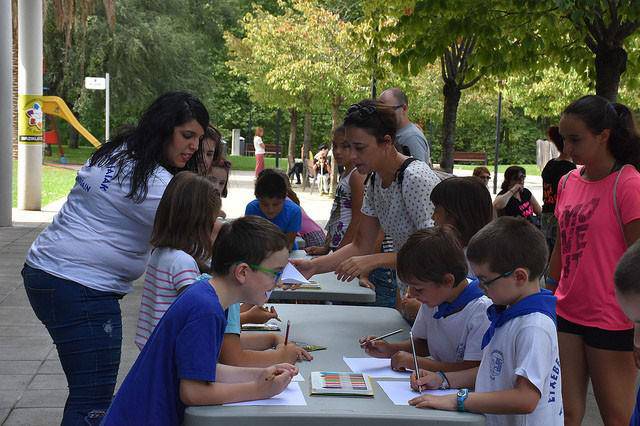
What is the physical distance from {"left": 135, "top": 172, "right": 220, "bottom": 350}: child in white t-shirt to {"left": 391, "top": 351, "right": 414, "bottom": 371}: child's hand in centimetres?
77

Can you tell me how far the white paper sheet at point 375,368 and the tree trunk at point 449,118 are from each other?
428 inches

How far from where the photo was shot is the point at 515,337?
268 cm

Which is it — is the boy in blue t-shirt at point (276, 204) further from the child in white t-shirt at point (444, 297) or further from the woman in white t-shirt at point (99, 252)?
the child in white t-shirt at point (444, 297)

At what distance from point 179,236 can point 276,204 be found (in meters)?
2.85

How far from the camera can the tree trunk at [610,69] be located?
6941 millimetres

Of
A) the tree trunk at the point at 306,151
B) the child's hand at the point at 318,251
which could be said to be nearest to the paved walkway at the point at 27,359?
the child's hand at the point at 318,251

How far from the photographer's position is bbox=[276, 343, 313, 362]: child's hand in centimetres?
321

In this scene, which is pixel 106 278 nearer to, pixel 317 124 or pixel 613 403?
pixel 613 403

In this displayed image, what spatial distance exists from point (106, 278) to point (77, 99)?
3466 centimetres

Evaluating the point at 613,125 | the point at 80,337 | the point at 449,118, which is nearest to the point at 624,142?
the point at 613,125

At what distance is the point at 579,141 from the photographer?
3.71 metres

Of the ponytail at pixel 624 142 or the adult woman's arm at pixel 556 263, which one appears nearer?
the ponytail at pixel 624 142

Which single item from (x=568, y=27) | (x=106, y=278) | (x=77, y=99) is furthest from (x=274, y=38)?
(x=106, y=278)

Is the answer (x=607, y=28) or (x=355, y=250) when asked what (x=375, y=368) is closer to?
(x=355, y=250)
